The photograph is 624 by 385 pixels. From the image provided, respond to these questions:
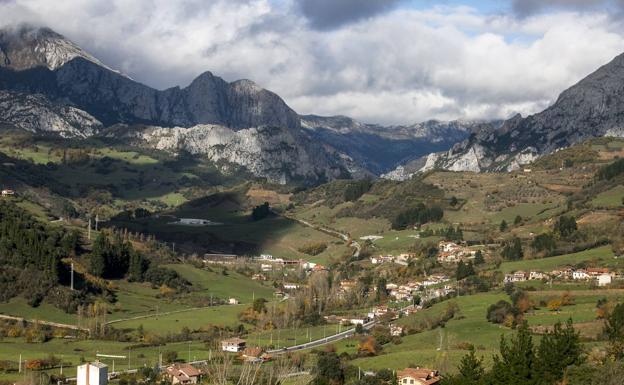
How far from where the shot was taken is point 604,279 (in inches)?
4690

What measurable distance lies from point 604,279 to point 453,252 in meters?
54.3

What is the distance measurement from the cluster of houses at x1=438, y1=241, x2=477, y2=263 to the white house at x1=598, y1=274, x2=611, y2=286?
42821 mm

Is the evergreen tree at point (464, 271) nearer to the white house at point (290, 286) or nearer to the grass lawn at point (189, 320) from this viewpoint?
the white house at point (290, 286)

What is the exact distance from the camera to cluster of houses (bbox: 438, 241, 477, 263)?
544 feet

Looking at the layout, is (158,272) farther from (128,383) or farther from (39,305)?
(128,383)

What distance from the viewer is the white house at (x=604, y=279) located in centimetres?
11700

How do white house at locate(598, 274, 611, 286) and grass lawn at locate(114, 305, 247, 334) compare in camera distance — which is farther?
grass lawn at locate(114, 305, 247, 334)

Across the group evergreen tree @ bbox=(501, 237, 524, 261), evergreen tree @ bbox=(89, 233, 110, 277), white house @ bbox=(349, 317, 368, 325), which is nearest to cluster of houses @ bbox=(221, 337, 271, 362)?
white house @ bbox=(349, 317, 368, 325)

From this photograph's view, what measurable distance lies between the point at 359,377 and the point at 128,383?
21.9m

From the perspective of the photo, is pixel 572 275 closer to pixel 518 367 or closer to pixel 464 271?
pixel 464 271

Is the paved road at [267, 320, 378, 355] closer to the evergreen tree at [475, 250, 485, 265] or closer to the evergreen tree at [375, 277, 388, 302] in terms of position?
the evergreen tree at [375, 277, 388, 302]

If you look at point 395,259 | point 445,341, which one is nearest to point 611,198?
point 395,259

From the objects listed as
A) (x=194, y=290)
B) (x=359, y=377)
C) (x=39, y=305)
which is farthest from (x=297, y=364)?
(x=194, y=290)

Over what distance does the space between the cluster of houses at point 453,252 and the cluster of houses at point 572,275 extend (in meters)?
27.9
